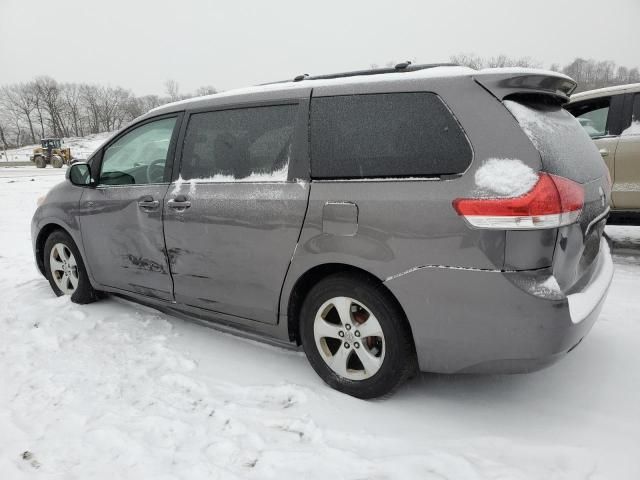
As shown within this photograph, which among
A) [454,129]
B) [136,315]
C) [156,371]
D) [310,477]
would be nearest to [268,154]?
[454,129]

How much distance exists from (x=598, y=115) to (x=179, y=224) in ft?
16.7

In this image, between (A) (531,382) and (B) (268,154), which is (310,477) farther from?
(B) (268,154)

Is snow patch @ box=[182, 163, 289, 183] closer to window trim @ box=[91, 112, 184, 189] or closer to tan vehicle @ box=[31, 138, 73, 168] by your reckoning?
window trim @ box=[91, 112, 184, 189]

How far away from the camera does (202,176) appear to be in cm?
308

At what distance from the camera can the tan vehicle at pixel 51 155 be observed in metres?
30.8

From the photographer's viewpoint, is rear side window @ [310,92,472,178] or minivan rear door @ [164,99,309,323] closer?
rear side window @ [310,92,472,178]

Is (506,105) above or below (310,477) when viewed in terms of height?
above

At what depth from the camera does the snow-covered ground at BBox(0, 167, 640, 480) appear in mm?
2062

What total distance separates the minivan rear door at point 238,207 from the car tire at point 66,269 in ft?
4.39

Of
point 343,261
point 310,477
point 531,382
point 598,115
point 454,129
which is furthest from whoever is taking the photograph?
point 598,115

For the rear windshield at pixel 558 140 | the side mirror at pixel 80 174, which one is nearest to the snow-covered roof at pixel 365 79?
the rear windshield at pixel 558 140

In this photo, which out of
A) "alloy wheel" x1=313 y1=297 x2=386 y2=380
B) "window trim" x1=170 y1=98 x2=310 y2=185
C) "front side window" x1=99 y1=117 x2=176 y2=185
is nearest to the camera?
"alloy wheel" x1=313 y1=297 x2=386 y2=380

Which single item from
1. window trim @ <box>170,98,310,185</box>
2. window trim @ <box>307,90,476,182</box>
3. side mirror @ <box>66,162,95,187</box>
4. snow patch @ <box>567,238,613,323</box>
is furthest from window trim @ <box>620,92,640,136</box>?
side mirror @ <box>66,162,95,187</box>

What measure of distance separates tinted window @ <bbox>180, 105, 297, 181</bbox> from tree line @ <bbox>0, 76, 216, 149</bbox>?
275 feet
